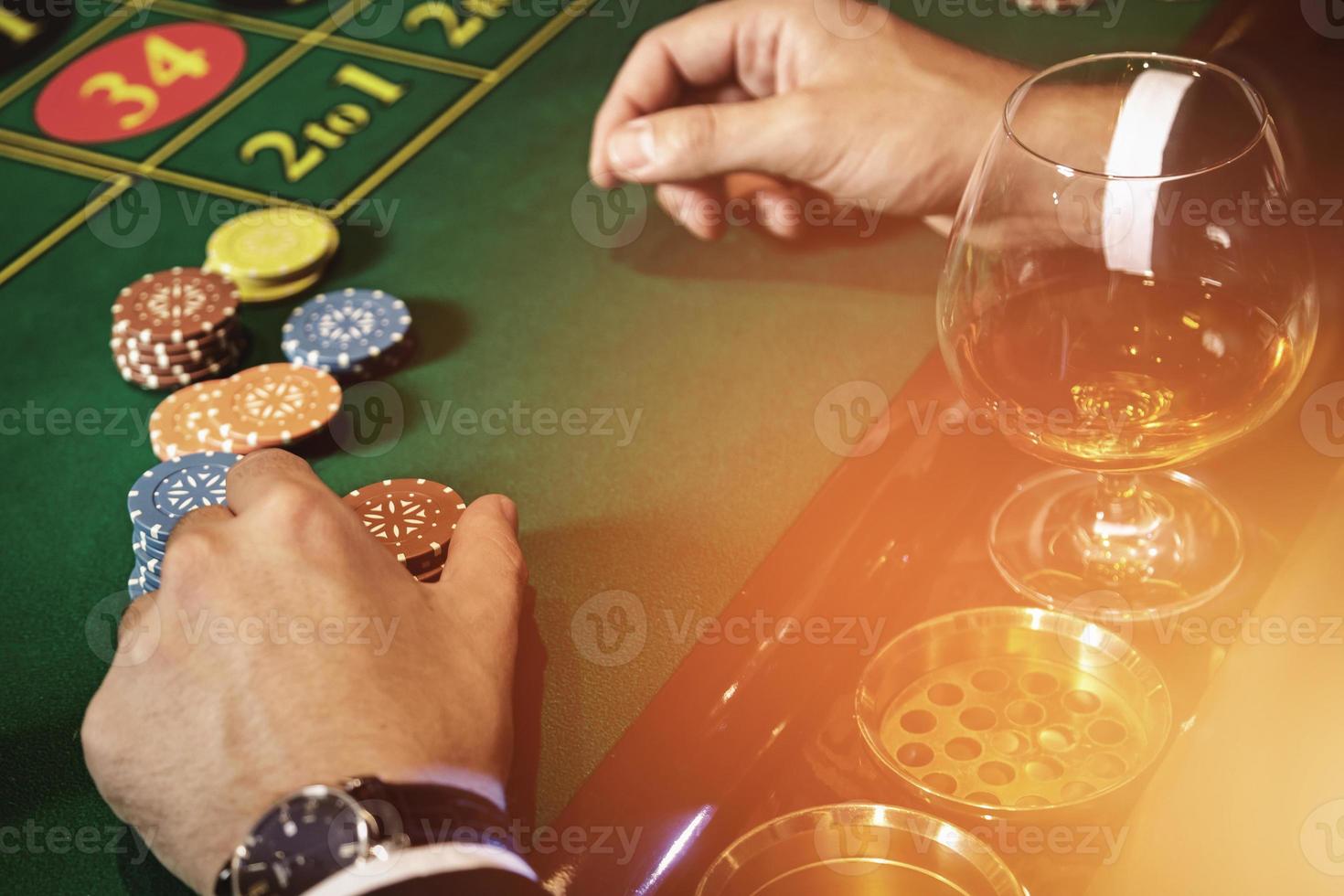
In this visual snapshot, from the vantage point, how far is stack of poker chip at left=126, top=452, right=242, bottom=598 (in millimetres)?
1225

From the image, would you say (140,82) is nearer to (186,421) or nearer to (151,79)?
(151,79)

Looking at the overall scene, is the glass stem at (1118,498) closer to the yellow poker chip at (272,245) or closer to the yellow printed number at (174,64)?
the yellow poker chip at (272,245)

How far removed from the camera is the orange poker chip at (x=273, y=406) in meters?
1.38

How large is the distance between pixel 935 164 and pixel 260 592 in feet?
3.20

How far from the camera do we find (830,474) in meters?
1.29

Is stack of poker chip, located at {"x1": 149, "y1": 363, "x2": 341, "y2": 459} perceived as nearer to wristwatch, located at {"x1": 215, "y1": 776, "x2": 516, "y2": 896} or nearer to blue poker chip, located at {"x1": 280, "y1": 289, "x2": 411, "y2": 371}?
blue poker chip, located at {"x1": 280, "y1": 289, "x2": 411, "y2": 371}

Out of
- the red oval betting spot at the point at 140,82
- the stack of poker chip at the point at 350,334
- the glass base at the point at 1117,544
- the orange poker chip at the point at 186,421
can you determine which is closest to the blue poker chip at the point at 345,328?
the stack of poker chip at the point at 350,334

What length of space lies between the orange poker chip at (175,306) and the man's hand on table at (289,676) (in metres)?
0.38

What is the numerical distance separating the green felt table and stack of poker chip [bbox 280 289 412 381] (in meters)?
0.04

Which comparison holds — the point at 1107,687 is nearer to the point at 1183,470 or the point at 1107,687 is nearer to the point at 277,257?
the point at 1183,470

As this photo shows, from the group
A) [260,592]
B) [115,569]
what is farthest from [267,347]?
[260,592]

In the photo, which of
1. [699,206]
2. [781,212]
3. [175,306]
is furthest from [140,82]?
[781,212]

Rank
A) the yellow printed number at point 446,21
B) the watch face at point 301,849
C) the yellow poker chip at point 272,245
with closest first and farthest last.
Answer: the watch face at point 301,849, the yellow poker chip at point 272,245, the yellow printed number at point 446,21

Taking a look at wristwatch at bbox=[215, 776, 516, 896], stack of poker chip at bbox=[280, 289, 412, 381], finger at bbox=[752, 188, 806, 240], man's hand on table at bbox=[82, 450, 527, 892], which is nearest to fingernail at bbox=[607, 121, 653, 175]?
finger at bbox=[752, 188, 806, 240]
